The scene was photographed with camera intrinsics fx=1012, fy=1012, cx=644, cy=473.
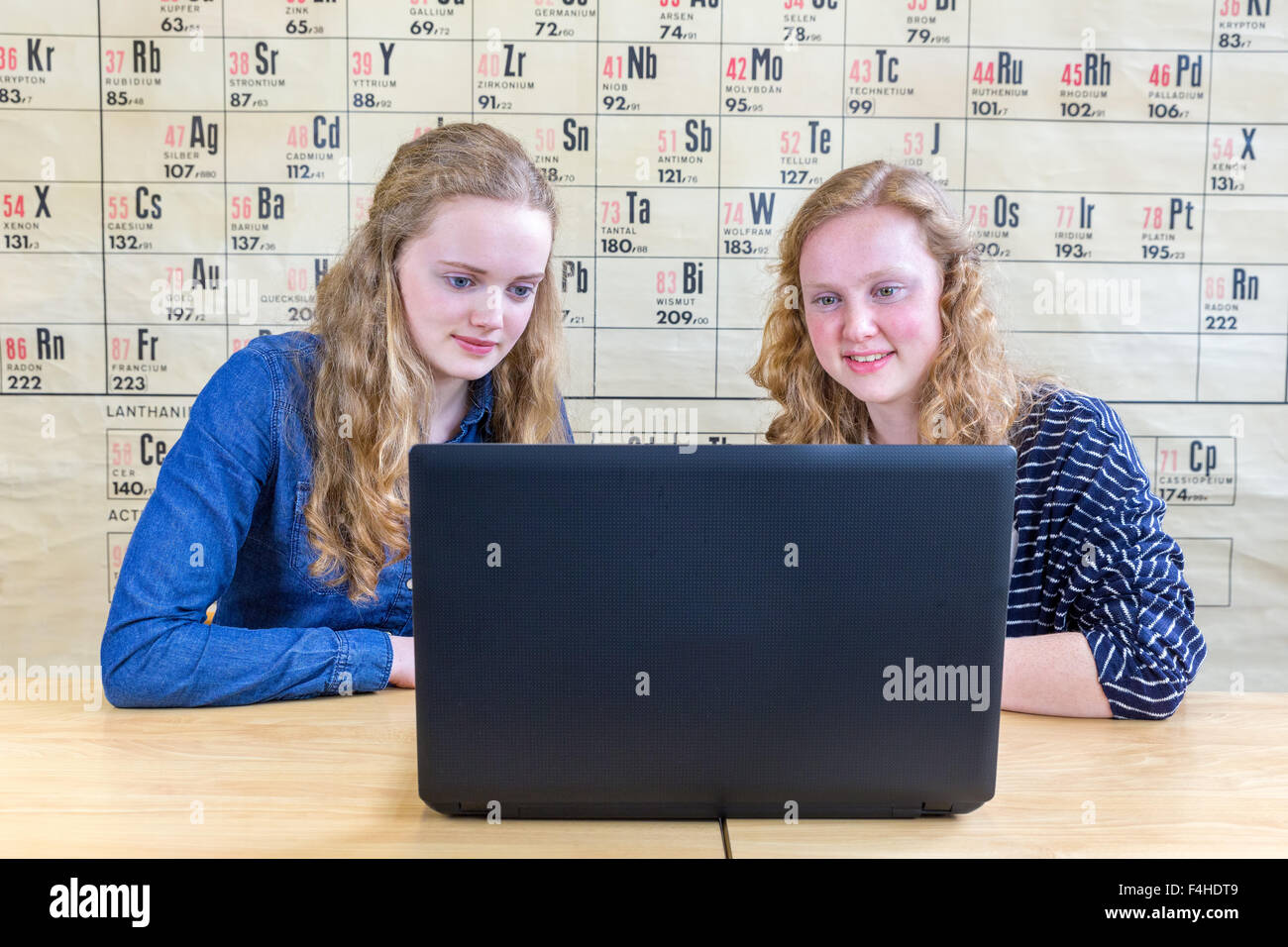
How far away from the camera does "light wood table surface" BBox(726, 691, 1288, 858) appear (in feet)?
2.44

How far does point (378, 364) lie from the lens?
1415mm

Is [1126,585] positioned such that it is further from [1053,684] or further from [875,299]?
[875,299]

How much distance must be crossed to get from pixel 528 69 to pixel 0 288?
134cm

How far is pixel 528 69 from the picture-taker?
2.37 metres

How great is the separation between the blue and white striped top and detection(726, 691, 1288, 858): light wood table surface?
64 mm

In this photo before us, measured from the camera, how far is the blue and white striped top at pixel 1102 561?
3.57ft

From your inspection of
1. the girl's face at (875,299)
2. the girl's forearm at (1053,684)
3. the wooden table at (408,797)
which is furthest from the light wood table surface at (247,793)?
the girl's face at (875,299)

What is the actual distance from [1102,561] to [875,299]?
460 millimetres

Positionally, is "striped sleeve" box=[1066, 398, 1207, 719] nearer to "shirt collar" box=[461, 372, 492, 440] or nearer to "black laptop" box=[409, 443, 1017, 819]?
"black laptop" box=[409, 443, 1017, 819]

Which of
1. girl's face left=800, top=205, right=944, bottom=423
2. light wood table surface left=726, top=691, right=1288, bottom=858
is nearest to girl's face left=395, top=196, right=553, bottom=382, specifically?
girl's face left=800, top=205, right=944, bottom=423
